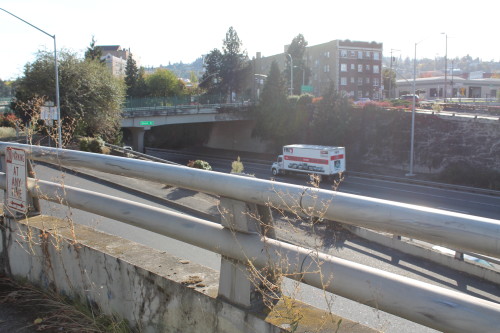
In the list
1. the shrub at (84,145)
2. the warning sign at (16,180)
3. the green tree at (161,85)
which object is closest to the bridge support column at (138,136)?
the shrub at (84,145)

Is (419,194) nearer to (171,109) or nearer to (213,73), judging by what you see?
(171,109)

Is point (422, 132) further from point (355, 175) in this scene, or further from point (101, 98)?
point (101, 98)

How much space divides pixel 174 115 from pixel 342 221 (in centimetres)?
5485

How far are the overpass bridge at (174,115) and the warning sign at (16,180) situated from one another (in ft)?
146

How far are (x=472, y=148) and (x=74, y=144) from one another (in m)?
34.1

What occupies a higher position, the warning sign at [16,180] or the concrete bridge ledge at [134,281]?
the warning sign at [16,180]

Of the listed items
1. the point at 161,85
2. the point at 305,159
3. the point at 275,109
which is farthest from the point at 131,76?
the point at 305,159

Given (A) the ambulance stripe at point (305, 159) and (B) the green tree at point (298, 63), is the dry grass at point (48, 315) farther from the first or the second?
(B) the green tree at point (298, 63)

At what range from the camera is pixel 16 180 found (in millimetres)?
3896

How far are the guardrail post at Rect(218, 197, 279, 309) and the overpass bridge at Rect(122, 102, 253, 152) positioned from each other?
46.6 meters

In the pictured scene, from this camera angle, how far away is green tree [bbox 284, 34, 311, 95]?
299 ft

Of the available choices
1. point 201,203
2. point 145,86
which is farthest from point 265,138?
point 201,203

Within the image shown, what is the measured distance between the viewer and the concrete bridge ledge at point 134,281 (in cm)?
222

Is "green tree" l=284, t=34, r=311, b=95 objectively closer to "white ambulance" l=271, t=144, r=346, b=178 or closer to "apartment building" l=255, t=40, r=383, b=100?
"apartment building" l=255, t=40, r=383, b=100
